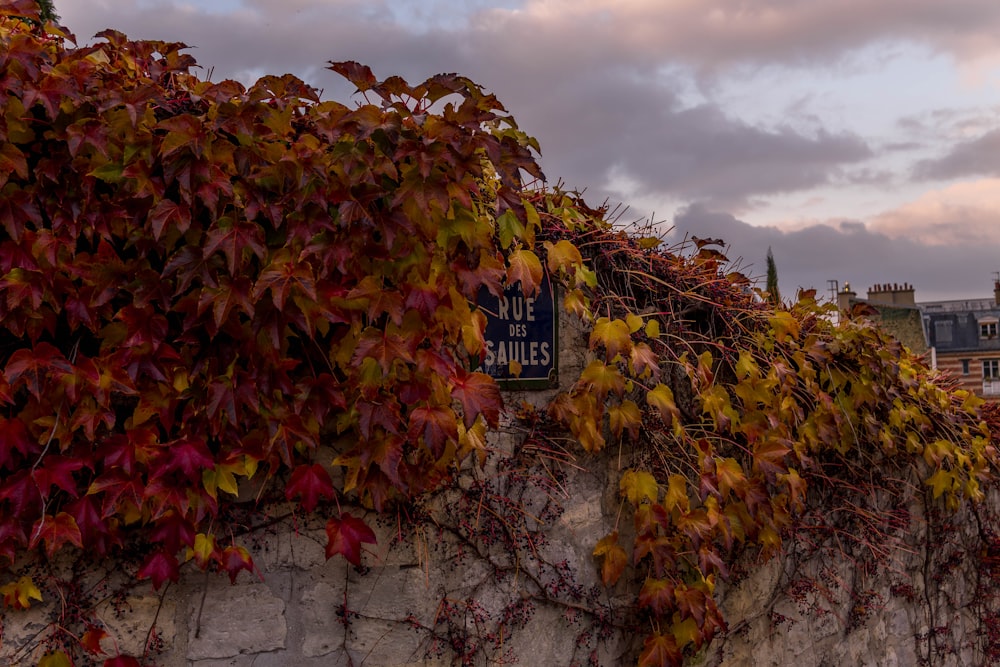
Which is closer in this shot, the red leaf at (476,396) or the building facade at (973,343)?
the red leaf at (476,396)

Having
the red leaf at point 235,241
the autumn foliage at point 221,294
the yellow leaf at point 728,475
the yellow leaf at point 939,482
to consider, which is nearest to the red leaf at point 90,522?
the autumn foliage at point 221,294

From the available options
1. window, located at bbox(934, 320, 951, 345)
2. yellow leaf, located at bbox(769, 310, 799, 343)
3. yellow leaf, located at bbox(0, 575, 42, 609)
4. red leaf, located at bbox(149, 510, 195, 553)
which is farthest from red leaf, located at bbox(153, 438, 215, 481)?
window, located at bbox(934, 320, 951, 345)

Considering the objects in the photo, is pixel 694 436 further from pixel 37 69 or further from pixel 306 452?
pixel 37 69

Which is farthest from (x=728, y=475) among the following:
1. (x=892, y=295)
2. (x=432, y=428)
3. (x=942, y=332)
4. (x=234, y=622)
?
(x=942, y=332)

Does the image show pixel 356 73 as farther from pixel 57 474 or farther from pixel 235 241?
pixel 57 474

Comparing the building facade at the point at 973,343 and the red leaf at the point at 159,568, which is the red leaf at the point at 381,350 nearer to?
the red leaf at the point at 159,568

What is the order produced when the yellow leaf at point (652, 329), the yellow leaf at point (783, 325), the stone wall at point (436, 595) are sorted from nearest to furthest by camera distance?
the stone wall at point (436, 595), the yellow leaf at point (652, 329), the yellow leaf at point (783, 325)

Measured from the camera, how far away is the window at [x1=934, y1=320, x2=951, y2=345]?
36.8 m

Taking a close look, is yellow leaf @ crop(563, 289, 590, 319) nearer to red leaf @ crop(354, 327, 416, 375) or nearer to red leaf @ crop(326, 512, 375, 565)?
red leaf @ crop(354, 327, 416, 375)

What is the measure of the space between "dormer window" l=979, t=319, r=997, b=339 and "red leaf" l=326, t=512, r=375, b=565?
3901cm

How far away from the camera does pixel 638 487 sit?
299 cm

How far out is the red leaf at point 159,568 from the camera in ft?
7.45

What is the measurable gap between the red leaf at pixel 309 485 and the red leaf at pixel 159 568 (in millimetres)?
336

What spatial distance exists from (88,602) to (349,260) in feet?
3.76
